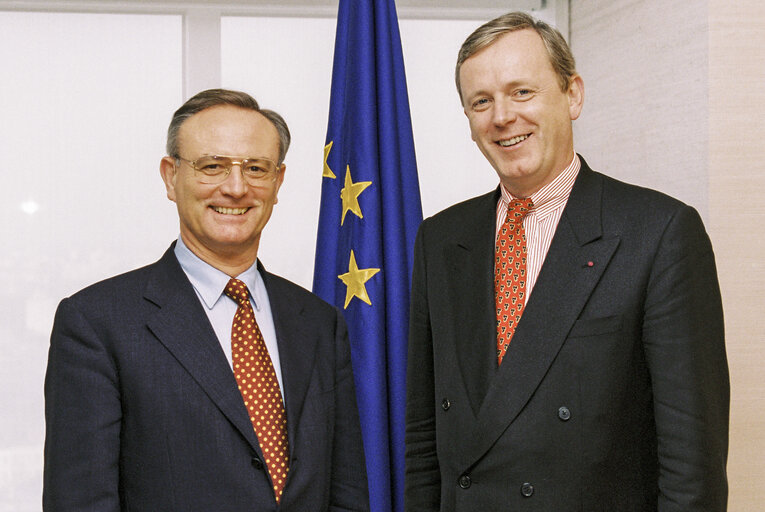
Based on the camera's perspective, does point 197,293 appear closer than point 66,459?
No

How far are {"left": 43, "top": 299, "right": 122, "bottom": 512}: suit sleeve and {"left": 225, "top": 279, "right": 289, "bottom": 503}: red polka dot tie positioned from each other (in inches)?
9.8

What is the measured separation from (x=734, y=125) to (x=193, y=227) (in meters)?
1.54

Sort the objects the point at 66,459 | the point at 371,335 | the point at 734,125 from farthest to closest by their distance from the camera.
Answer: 1. the point at 371,335
2. the point at 734,125
3. the point at 66,459

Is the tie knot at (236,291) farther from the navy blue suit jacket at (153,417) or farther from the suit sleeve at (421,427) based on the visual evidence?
the suit sleeve at (421,427)

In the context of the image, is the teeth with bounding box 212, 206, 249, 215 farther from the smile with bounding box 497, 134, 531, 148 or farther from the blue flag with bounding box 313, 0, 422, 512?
the blue flag with bounding box 313, 0, 422, 512

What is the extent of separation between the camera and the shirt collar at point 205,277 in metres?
1.67

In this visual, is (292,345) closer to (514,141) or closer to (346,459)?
(346,459)

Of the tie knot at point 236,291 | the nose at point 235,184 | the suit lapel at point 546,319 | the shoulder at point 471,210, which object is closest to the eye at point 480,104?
the shoulder at point 471,210

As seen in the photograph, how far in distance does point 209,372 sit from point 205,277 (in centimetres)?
23

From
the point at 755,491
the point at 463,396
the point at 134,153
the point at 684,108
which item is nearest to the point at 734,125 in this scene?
the point at 684,108

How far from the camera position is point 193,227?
167cm

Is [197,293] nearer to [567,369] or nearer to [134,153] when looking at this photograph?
[567,369]

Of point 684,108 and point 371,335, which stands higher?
point 684,108

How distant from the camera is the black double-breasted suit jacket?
152 centimetres
